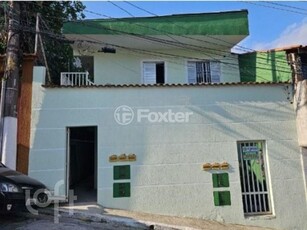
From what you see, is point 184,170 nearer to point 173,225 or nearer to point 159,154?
point 159,154

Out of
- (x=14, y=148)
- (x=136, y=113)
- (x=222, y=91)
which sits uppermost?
(x=222, y=91)

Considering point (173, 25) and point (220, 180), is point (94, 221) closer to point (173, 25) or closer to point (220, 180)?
point (220, 180)

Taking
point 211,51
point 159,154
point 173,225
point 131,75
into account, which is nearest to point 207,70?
point 211,51

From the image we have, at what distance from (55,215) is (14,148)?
2.19 m

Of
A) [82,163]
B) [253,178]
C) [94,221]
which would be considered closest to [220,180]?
[253,178]

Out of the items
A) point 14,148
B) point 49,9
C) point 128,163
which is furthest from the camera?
point 49,9

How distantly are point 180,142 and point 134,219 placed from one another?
2.64 meters

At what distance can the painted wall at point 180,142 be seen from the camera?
352 inches

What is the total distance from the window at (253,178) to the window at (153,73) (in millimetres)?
4575

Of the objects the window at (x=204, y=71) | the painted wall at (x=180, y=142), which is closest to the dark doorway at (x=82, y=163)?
the painted wall at (x=180, y=142)

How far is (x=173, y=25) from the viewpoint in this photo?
12.1m

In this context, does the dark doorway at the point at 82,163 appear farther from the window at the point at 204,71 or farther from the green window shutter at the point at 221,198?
the window at the point at 204,71

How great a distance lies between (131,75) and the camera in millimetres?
12758

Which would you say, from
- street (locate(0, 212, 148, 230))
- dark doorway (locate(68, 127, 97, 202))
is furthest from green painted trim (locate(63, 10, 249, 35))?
street (locate(0, 212, 148, 230))
